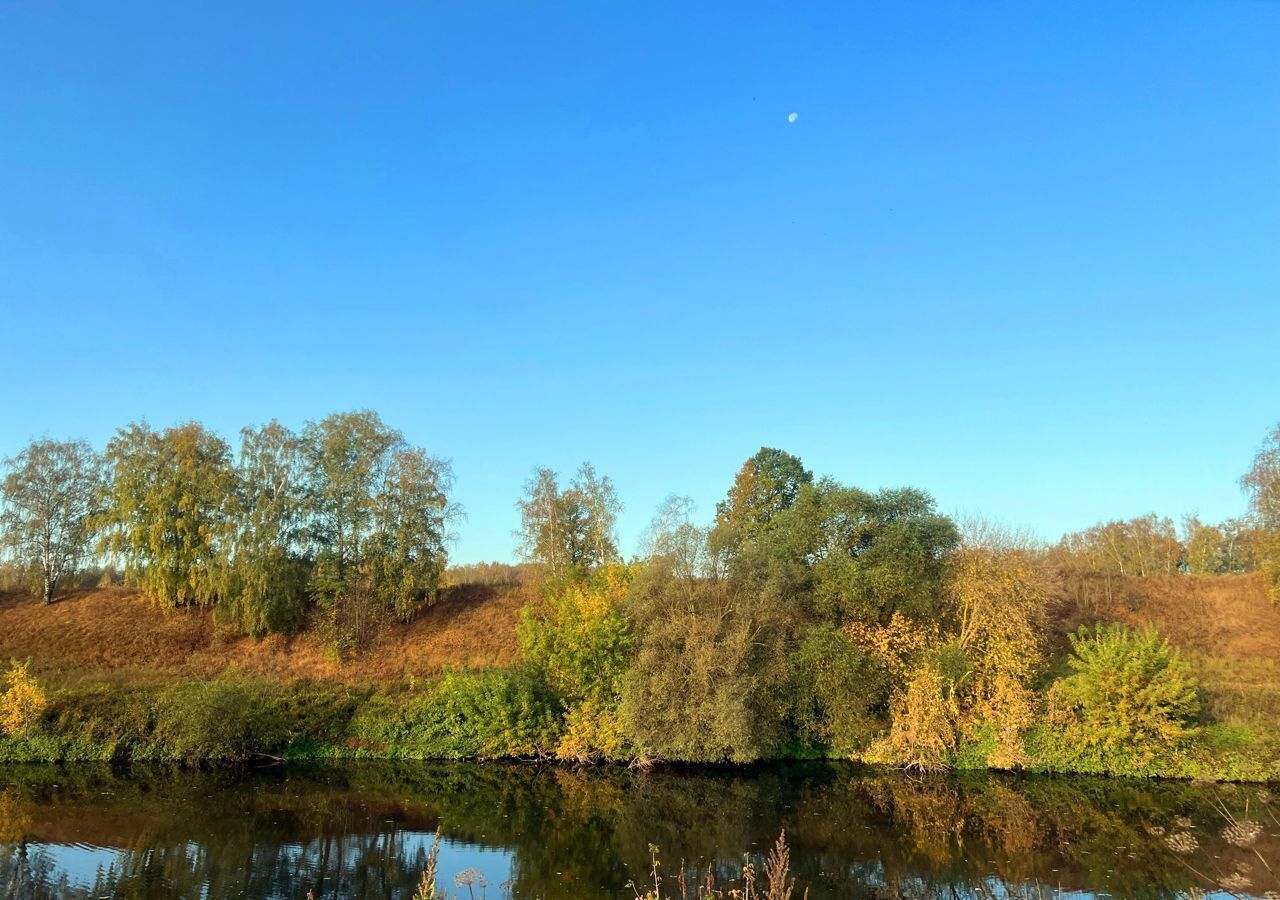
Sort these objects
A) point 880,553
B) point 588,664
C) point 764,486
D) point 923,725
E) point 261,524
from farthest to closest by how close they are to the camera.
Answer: point 764,486 → point 261,524 → point 880,553 → point 588,664 → point 923,725

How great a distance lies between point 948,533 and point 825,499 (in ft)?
16.9

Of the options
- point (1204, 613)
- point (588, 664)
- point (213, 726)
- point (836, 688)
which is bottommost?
point (213, 726)

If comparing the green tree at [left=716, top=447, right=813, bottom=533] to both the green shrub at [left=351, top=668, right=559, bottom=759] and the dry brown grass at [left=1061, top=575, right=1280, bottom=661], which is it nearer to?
the dry brown grass at [left=1061, top=575, right=1280, bottom=661]

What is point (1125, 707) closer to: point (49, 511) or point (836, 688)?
point (836, 688)

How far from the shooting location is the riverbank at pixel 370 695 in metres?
27.8

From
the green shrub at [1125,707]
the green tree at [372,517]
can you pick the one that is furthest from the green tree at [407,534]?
the green shrub at [1125,707]

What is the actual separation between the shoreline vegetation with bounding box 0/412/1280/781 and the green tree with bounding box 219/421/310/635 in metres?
0.13

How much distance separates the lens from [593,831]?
2095cm

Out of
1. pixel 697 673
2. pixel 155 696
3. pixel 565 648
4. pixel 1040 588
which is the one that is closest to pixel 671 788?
pixel 697 673

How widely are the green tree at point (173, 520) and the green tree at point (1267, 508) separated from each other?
181 ft

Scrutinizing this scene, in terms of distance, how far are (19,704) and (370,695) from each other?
12539 millimetres

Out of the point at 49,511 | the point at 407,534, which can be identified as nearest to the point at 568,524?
the point at 407,534

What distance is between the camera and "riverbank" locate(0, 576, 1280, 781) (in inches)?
1094

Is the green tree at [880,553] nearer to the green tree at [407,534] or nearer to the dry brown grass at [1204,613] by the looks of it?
the dry brown grass at [1204,613]
